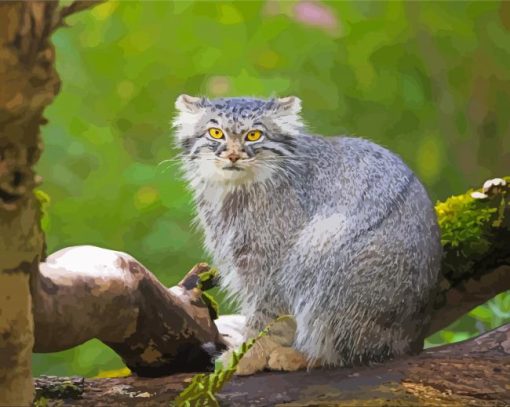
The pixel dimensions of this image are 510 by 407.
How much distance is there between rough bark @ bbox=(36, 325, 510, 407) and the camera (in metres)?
1.66

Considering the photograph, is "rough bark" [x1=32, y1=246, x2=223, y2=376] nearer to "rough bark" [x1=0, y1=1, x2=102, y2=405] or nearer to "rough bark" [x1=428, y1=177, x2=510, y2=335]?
"rough bark" [x1=0, y1=1, x2=102, y2=405]

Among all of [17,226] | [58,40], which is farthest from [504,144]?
[17,226]

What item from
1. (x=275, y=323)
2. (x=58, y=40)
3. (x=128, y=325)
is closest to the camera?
(x=128, y=325)

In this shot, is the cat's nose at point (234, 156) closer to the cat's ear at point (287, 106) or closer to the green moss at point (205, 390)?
the cat's ear at point (287, 106)

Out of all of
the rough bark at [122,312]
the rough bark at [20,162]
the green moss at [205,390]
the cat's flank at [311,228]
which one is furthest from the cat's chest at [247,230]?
the rough bark at [20,162]

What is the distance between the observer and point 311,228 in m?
1.94

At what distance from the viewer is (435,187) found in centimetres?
278

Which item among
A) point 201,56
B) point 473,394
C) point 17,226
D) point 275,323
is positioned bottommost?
point 473,394

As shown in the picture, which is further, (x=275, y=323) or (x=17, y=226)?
(x=275, y=323)

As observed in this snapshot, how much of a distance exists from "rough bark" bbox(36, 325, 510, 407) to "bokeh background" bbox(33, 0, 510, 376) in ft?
2.07

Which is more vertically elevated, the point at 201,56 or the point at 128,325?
the point at 201,56

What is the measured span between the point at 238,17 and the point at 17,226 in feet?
5.27

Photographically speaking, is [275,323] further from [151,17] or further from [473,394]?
[151,17]

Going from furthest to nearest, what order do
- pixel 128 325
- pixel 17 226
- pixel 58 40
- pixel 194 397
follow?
pixel 58 40, pixel 128 325, pixel 194 397, pixel 17 226
